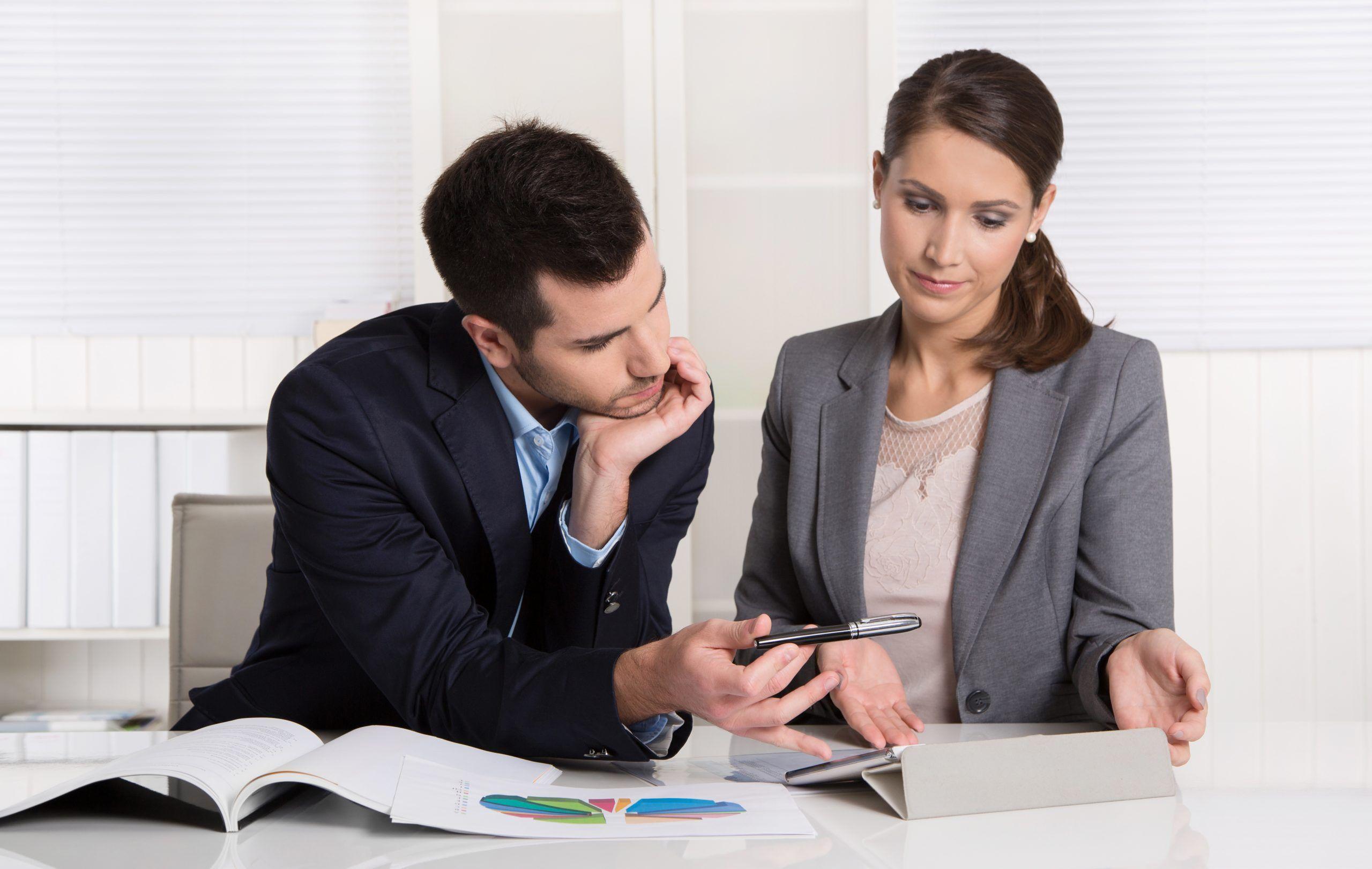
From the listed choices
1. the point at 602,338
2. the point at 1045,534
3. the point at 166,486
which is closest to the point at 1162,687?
the point at 1045,534

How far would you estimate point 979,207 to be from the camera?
1.48m

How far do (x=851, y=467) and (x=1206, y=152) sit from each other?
77.0 inches

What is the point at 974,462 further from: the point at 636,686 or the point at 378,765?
the point at 378,765

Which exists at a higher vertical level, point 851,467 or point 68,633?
point 851,467

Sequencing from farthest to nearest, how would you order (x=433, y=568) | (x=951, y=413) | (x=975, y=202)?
(x=951, y=413) → (x=975, y=202) → (x=433, y=568)

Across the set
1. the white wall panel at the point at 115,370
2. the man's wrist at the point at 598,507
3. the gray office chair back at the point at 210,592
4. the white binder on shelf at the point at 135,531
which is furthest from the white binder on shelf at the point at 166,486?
the man's wrist at the point at 598,507

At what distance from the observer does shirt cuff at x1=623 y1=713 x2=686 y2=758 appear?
1.18m

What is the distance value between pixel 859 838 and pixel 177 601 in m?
1.52

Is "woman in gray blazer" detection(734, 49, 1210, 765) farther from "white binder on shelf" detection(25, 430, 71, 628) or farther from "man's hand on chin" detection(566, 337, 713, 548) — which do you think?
"white binder on shelf" detection(25, 430, 71, 628)

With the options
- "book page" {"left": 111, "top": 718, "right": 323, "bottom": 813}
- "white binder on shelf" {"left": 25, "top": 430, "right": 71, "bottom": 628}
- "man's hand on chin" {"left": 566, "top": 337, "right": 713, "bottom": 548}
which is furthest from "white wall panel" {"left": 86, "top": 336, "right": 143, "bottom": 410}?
"book page" {"left": 111, "top": 718, "right": 323, "bottom": 813}

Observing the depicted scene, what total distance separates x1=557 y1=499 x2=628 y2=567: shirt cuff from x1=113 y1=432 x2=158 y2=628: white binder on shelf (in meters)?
1.64

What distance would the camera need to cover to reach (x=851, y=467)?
1559 millimetres

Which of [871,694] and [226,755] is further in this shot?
[871,694]

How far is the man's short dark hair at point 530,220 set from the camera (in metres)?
1.27
